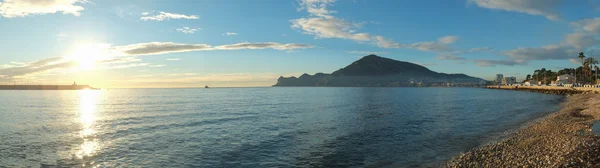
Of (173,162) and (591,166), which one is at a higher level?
(591,166)

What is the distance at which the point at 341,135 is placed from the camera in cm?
3225

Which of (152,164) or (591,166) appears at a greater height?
(591,166)

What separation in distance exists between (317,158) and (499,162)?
10568 millimetres

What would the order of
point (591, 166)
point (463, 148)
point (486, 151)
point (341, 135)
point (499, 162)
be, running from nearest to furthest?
point (591, 166) < point (499, 162) < point (486, 151) < point (463, 148) < point (341, 135)

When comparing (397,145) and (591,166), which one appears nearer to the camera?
(591,166)

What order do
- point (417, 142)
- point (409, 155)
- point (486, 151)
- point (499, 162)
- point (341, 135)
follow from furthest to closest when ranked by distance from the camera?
point (341, 135) → point (417, 142) → point (409, 155) → point (486, 151) → point (499, 162)

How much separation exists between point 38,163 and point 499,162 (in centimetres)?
2756

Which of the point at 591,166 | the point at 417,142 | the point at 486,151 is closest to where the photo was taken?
the point at 591,166

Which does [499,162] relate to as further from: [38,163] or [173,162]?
[38,163]

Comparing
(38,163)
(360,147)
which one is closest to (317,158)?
(360,147)

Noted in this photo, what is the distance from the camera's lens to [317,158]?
2255 centimetres

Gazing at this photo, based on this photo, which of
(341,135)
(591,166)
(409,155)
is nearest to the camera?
(591,166)

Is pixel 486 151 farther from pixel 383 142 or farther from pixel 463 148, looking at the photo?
pixel 383 142

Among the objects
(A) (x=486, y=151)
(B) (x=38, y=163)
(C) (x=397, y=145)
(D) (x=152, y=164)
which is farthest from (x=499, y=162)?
(B) (x=38, y=163)
